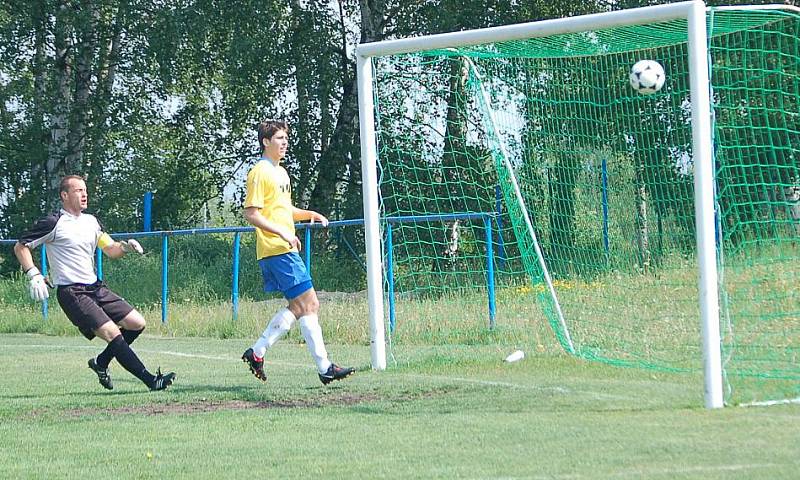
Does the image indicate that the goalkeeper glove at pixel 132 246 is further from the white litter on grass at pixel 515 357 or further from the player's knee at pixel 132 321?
the white litter on grass at pixel 515 357

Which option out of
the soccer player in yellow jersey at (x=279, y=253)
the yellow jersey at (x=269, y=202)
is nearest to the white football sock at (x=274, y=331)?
the soccer player in yellow jersey at (x=279, y=253)

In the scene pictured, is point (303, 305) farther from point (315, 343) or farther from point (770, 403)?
point (770, 403)

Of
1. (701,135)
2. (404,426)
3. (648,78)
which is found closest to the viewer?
(404,426)

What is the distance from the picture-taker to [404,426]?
735 centimetres

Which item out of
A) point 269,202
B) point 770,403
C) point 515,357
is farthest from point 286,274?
point 770,403

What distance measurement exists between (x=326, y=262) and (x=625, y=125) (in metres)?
11.6

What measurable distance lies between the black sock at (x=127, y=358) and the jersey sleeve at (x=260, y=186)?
1418 mm

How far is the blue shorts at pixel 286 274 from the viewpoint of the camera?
9180 mm

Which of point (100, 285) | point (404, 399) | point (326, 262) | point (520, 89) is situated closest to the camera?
point (404, 399)

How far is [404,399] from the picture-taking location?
8.52 m

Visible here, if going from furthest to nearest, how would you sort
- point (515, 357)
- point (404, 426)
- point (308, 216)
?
point (515, 357)
point (308, 216)
point (404, 426)

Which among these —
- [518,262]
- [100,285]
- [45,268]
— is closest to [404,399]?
[100,285]

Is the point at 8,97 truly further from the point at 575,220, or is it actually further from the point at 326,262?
the point at 575,220

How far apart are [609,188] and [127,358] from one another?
21.4ft
